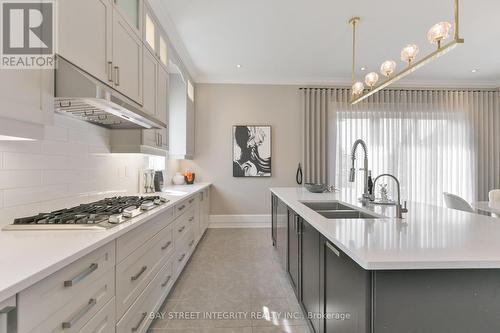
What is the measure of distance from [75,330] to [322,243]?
118 centimetres

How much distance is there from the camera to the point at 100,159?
2.23 metres

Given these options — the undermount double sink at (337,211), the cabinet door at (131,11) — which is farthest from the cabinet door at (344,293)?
the cabinet door at (131,11)

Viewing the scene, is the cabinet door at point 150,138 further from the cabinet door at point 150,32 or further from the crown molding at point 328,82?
the crown molding at point 328,82

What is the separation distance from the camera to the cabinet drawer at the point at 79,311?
815 millimetres

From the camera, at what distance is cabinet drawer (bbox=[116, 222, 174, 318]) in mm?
1347

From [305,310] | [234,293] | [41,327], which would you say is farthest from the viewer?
[234,293]

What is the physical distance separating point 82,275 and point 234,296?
5.32ft

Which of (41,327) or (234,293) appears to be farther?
(234,293)

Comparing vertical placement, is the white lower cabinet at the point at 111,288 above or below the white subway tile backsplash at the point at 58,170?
below

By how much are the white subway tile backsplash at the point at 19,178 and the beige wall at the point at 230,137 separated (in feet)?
11.5

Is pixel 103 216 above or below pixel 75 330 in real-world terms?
above

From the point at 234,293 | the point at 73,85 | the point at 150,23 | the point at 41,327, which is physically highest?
the point at 150,23

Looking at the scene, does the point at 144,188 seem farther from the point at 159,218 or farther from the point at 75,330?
the point at 75,330

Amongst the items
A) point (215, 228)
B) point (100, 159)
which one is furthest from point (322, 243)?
point (215, 228)
